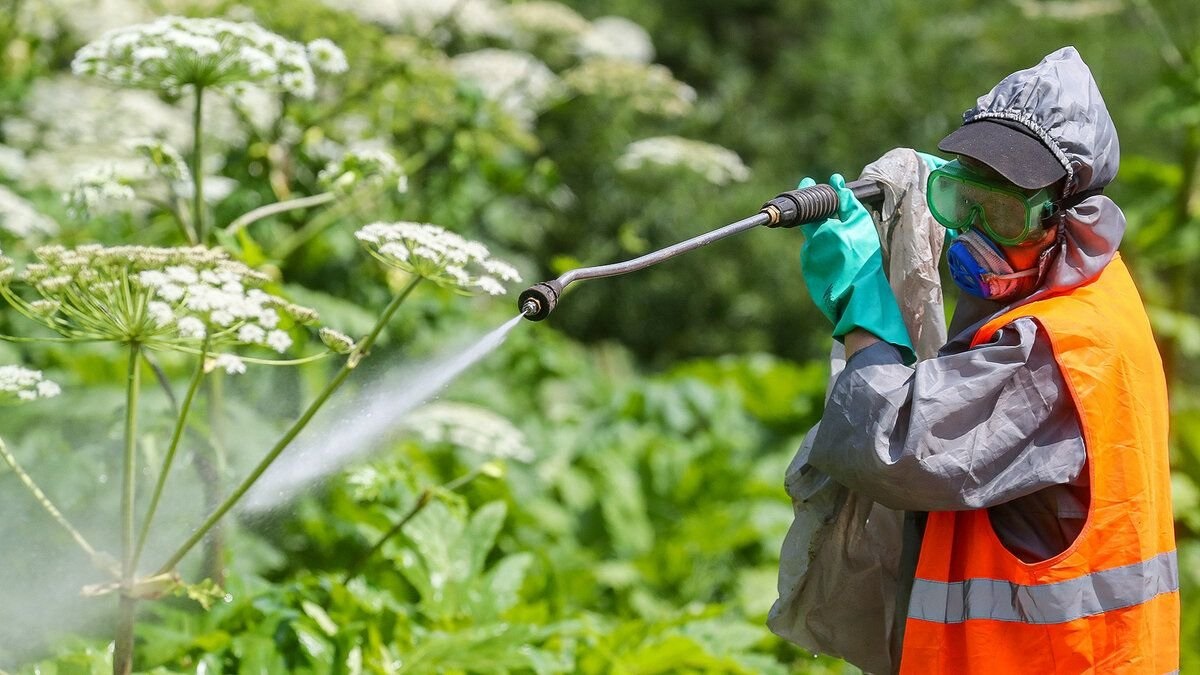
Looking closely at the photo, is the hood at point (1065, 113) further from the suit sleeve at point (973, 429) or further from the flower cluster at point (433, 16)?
the flower cluster at point (433, 16)

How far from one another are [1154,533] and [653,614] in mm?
3246

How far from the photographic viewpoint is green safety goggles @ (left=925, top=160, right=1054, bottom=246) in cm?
226

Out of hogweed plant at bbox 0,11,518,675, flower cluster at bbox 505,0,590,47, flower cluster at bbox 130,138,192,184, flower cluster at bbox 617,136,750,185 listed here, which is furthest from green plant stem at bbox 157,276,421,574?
flower cluster at bbox 505,0,590,47

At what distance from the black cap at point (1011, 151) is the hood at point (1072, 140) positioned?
0.05 feet

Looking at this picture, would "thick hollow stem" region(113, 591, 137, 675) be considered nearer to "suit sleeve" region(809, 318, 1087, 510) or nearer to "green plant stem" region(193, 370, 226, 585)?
"green plant stem" region(193, 370, 226, 585)

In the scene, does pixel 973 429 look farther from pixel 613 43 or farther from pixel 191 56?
pixel 613 43

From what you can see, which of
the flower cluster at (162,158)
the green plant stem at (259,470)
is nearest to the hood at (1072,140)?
the green plant stem at (259,470)

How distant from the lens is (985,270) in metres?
2.34

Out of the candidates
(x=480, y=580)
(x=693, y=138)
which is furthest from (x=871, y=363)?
(x=693, y=138)

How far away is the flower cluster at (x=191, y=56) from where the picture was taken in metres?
3.17

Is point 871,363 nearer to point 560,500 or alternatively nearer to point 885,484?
point 885,484

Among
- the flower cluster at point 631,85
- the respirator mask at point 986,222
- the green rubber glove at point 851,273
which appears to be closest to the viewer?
the respirator mask at point 986,222

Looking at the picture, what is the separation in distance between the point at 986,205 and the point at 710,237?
20.5 inches

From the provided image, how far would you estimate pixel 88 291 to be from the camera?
2.41 m
